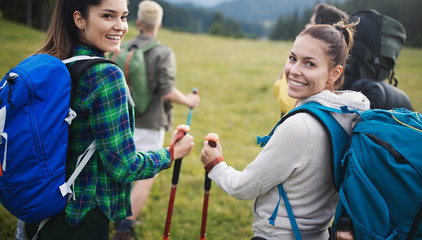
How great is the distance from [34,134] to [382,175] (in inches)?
80.0

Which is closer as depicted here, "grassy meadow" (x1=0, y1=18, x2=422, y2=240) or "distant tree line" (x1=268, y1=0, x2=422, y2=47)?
"grassy meadow" (x1=0, y1=18, x2=422, y2=240)

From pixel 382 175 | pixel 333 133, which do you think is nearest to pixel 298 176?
pixel 333 133

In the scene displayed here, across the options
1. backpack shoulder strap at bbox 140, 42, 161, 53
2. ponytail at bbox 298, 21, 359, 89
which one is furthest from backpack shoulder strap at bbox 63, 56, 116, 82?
backpack shoulder strap at bbox 140, 42, 161, 53

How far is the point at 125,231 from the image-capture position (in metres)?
4.18

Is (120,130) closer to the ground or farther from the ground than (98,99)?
closer to the ground

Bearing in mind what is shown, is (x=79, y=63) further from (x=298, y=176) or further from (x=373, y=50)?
(x=373, y=50)

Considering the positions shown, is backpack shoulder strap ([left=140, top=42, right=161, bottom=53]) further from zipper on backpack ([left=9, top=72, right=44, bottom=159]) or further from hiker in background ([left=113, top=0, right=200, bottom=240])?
zipper on backpack ([left=9, top=72, right=44, bottom=159])

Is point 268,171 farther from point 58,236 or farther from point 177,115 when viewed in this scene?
point 177,115

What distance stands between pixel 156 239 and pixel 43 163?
2832 millimetres

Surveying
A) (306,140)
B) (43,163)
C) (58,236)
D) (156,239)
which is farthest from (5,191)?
(156,239)

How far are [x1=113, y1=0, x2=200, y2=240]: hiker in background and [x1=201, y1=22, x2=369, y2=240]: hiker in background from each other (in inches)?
106

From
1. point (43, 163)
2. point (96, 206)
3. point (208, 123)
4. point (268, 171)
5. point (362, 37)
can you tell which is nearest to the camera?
point (43, 163)

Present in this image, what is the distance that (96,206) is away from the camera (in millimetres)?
2258

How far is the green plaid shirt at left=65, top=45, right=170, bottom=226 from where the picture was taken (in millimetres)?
2037
